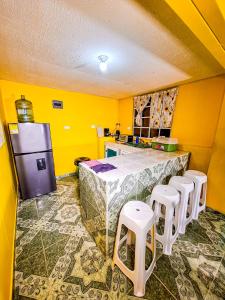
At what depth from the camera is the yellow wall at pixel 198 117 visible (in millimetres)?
2066

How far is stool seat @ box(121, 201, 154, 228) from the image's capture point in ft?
3.32

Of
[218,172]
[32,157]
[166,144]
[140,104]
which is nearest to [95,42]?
[166,144]

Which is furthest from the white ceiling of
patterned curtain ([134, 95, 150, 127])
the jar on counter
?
patterned curtain ([134, 95, 150, 127])

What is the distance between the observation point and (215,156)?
6.52ft

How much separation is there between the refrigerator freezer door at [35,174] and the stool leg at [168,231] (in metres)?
2.22

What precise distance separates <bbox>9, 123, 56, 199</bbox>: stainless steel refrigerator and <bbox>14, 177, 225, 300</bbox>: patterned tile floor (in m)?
0.67

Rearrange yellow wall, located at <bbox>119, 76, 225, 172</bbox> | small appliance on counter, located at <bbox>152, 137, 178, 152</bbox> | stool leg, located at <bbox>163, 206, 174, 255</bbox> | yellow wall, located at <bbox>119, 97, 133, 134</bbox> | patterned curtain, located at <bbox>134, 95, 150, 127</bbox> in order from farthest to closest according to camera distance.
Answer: yellow wall, located at <bbox>119, 97, 133, 134</bbox>, patterned curtain, located at <bbox>134, 95, 150, 127</bbox>, small appliance on counter, located at <bbox>152, 137, 178, 152</bbox>, yellow wall, located at <bbox>119, 76, 225, 172</bbox>, stool leg, located at <bbox>163, 206, 174, 255</bbox>

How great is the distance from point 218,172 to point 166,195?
4.18 feet

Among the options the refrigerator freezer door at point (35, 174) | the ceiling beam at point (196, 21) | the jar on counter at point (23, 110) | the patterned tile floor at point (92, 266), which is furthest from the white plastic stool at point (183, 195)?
the jar on counter at point (23, 110)

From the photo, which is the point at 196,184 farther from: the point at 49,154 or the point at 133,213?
the point at 49,154

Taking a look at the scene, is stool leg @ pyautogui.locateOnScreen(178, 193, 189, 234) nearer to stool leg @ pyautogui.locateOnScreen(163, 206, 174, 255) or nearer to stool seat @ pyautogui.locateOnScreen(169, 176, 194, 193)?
stool seat @ pyautogui.locateOnScreen(169, 176, 194, 193)

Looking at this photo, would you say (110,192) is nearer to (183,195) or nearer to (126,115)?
(183,195)

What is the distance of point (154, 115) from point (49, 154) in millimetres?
2530

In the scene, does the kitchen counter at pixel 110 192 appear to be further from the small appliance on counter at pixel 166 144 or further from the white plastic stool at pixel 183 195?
the small appliance on counter at pixel 166 144
